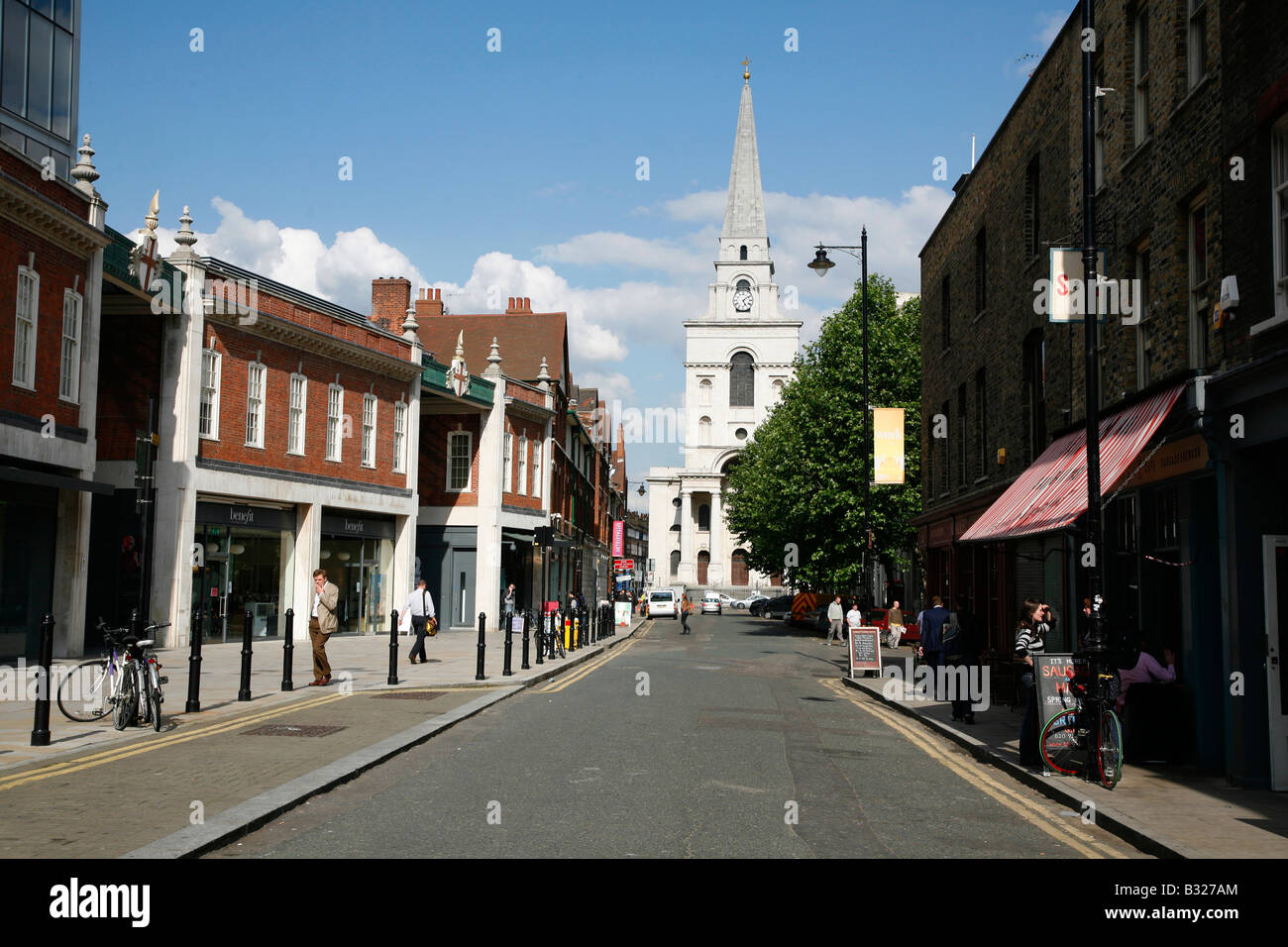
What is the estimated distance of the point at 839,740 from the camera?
1373 centimetres

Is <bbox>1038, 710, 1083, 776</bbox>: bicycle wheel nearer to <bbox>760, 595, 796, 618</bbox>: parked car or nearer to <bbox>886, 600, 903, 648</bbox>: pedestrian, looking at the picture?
<bbox>886, 600, 903, 648</bbox>: pedestrian

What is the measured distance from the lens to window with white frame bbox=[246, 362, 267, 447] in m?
30.0

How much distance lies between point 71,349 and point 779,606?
50.5 m

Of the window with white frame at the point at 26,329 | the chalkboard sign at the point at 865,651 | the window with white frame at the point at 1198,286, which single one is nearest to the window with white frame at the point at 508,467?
the chalkboard sign at the point at 865,651

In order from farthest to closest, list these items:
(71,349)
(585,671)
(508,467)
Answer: (508,467) < (585,671) < (71,349)

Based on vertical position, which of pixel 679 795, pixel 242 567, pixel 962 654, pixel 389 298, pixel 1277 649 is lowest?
pixel 679 795

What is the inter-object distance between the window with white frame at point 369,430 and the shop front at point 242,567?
3896 mm

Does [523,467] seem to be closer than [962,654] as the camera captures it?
No

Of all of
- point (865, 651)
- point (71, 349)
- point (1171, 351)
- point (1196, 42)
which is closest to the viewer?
point (1196, 42)

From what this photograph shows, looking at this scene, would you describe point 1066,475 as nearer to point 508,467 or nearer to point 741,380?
point 508,467

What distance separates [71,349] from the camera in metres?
22.2

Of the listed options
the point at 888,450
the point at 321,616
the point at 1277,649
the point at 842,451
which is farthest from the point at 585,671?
the point at 842,451
